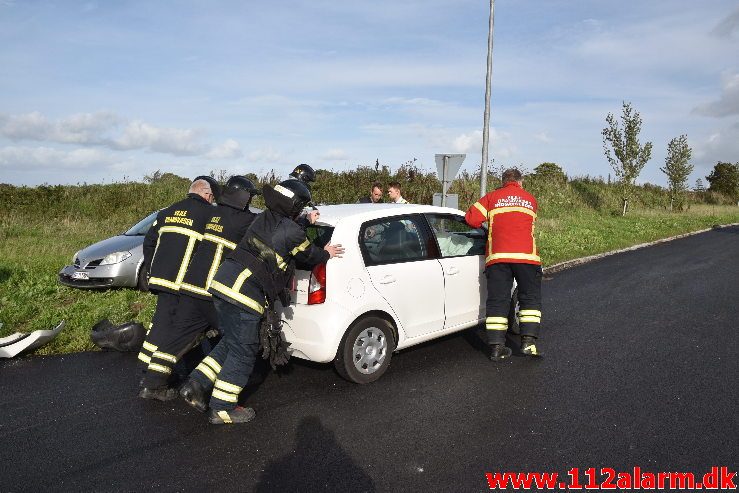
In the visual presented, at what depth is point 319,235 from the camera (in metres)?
5.25

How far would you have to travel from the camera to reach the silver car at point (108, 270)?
8.94 metres

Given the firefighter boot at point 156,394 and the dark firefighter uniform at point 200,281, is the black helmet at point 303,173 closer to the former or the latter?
the dark firefighter uniform at point 200,281

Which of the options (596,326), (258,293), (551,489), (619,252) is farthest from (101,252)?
(619,252)

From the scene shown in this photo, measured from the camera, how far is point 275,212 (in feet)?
14.6

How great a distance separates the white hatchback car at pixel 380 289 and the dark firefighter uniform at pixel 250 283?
57 cm

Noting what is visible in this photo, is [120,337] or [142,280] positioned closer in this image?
[120,337]

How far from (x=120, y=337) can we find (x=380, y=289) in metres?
3.07

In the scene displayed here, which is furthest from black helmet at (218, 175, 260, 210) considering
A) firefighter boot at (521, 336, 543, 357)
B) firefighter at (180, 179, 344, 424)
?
firefighter boot at (521, 336, 543, 357)

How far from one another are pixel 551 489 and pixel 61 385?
4.31 metres

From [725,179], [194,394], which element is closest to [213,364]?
[194,394]

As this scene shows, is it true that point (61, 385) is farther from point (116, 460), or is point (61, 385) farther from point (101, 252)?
point (101, 252)

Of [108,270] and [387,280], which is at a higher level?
[387,280]

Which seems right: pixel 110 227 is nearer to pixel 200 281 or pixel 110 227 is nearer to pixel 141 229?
pixel 141 229

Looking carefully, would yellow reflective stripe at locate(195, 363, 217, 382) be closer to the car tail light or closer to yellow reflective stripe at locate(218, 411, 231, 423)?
yellow reflective stripe at locate(218, 411, 231, 423)
